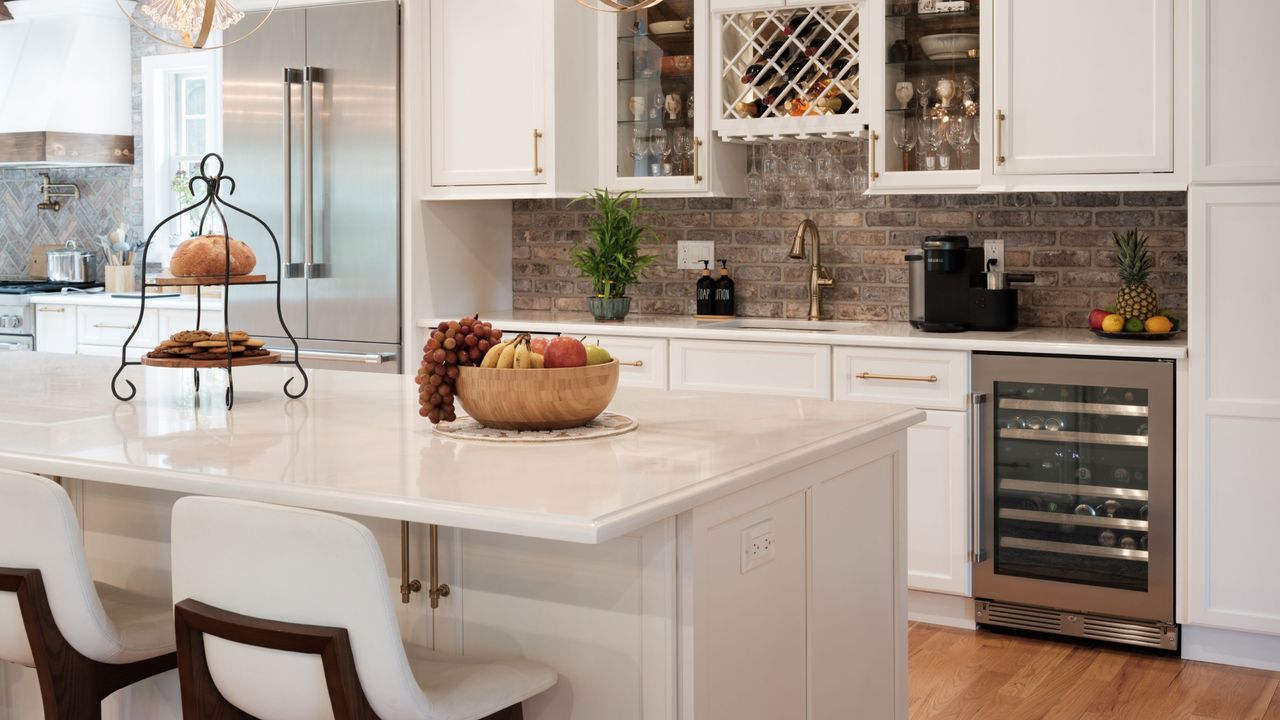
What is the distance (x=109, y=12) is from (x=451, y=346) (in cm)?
480

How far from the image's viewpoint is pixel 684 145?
452 centimetres

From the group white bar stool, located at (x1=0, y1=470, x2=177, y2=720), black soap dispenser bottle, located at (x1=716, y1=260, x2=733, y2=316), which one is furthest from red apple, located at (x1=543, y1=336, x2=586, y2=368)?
black soap dispenser bottle, located at (x1=716, y1=260, x2=733, y2=316)

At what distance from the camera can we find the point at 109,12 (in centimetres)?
611

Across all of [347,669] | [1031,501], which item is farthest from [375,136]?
[347,669]

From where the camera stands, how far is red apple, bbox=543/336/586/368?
2225 mm

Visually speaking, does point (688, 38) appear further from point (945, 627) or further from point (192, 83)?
point (192, 83)

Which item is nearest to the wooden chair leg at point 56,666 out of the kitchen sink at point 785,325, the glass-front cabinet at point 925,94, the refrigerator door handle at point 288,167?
the kitchen sink at point 785,325

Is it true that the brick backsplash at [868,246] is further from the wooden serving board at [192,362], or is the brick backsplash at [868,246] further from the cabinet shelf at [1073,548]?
the wooden serving board at [192,362]

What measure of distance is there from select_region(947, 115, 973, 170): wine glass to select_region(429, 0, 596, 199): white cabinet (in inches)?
53.3

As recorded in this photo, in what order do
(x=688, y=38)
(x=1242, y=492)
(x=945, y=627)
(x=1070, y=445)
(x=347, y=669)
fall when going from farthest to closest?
1. (x=688, y=38)
2. (x=945, y=627)
3. (x=1070, y=445)
4. (x=1242, y=492)
5. (x=347, y=669)

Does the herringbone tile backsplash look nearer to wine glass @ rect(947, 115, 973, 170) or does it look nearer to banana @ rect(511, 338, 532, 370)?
wine glass @ rect(947, 115, 973, 170)

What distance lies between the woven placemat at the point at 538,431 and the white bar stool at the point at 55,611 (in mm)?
616

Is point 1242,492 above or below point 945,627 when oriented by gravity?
above

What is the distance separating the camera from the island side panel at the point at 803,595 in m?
1.82
